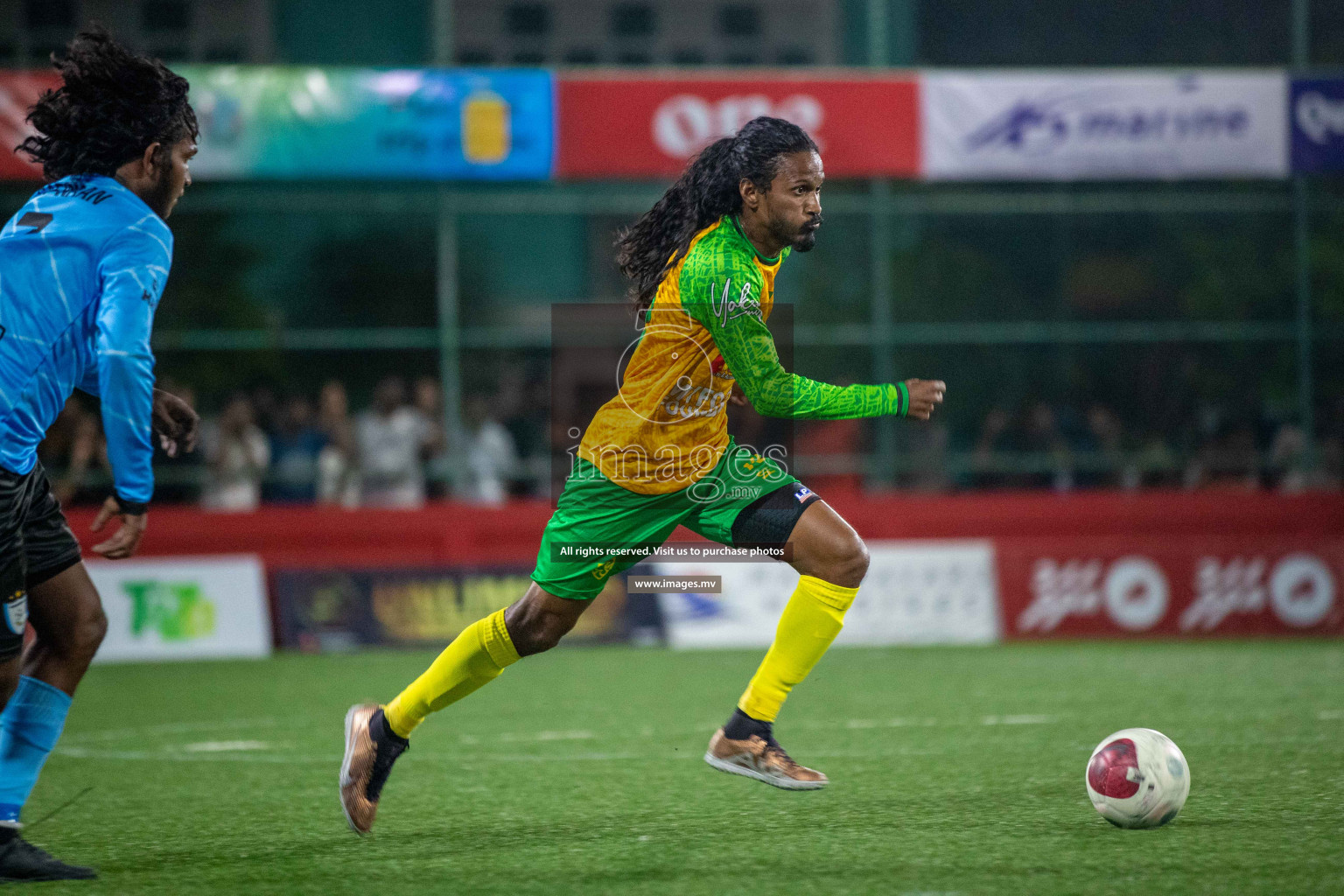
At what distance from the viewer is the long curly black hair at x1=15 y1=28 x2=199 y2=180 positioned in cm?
443

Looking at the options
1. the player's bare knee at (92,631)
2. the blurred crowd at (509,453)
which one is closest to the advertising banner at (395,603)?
the blurred crowd at (509,453)

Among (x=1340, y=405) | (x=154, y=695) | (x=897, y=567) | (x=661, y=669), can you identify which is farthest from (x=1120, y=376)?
(x=154, y=695)

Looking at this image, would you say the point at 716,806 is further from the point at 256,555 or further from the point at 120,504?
the point at 256,555

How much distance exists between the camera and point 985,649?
41.3 feet

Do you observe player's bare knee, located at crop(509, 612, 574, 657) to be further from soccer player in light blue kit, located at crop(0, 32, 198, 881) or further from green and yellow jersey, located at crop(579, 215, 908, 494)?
soccer player in light blue kit, located at crop(0, 32, 198, 881)

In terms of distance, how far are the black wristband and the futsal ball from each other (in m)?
3.15

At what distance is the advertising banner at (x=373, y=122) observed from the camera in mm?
16078

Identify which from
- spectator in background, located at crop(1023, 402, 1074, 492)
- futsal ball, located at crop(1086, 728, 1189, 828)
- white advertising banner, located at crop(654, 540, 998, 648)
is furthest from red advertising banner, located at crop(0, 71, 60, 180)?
futsal ball, located at crop(1086, 728, 1189, 828)

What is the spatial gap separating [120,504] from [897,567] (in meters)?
9.65

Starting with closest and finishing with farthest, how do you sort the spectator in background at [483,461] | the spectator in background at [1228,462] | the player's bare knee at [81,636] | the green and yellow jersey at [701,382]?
the player's bare knee at [81,636], the green and yellow jersey at [701,382], the spectator in background at [483,461], the spectator in background at [1228,462]

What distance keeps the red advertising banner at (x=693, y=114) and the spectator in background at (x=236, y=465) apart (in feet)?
14.6

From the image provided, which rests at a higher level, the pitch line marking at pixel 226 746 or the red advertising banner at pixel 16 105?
the red advertising banner at pixel 16 105

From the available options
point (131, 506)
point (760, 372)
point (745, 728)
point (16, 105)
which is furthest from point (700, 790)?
point (16, 105)

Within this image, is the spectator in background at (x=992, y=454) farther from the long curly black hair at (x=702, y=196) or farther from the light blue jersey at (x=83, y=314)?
the light blue jersey at (x=83, y=314)
